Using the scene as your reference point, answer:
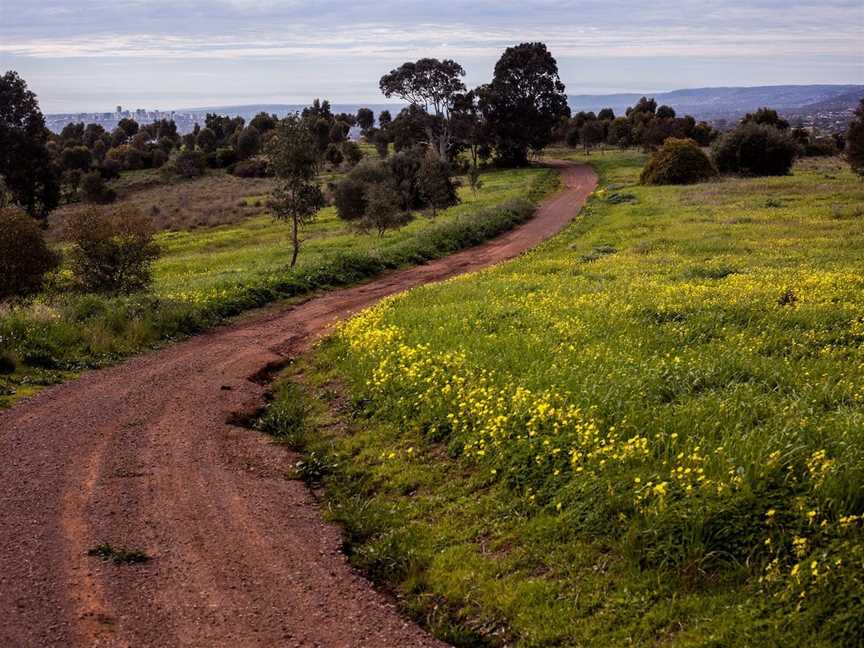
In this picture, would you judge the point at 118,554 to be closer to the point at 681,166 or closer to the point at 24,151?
the point at 681,166

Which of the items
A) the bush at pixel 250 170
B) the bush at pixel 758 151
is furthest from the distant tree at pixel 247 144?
the bush at pixel 758 151

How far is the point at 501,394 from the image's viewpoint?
10477 millimetres

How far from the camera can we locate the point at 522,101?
87.1 metres

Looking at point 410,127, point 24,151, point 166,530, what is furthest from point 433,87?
point 166,530

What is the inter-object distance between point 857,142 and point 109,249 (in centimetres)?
3845

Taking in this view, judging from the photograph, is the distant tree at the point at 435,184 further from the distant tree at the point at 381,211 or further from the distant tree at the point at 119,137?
the distant tree at the point at 119,137

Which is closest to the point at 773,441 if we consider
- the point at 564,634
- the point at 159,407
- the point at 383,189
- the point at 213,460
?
the point at 564,634

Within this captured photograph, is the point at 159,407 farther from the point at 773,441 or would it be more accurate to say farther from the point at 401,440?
the point at 773,441

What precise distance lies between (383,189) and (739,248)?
24.7 metres

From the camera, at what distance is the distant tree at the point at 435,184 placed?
167 ft

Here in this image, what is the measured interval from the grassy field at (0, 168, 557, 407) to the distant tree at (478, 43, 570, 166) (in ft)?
136

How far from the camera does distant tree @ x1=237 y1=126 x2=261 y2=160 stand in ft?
356

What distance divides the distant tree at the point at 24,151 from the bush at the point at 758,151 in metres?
54.9

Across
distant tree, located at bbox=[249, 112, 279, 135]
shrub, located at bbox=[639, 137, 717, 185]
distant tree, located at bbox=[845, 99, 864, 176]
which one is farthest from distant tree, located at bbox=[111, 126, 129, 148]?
distant tree, located at bbox=[845, 99, 864, 176]
